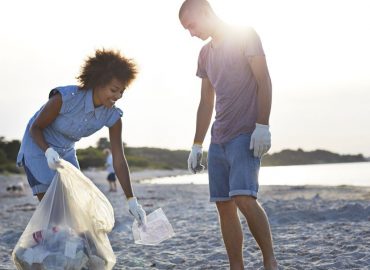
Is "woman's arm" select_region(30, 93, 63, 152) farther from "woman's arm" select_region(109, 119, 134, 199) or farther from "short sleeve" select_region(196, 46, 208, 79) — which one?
"short sleeve" select_region(196, 46, 208, 79)

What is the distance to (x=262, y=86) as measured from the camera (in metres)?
3.43

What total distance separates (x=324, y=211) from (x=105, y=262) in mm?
5403

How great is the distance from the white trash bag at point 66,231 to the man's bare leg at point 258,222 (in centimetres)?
89

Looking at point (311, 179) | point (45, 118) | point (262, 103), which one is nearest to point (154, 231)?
point (45, 118)

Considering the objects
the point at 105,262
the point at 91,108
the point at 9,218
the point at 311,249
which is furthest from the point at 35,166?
the point at 9,218

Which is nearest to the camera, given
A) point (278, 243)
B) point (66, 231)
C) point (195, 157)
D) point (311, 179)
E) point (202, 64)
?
point (66, 231)

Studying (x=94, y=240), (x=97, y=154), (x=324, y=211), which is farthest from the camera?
(x=97, y=154)

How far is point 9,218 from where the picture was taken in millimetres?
10070

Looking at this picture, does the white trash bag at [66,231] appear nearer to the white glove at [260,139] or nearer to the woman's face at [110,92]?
the woman's face at [110,92]

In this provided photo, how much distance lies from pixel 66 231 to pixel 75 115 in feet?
2.37

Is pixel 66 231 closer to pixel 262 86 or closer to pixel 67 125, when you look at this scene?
pixel 67 125

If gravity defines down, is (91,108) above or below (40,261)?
above

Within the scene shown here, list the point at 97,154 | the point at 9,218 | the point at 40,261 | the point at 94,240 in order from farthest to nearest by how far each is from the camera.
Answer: the point at 97,154, the point at 9,218, the point at 94,240, the point at 40,261

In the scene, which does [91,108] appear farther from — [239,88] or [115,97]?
[239,88]
